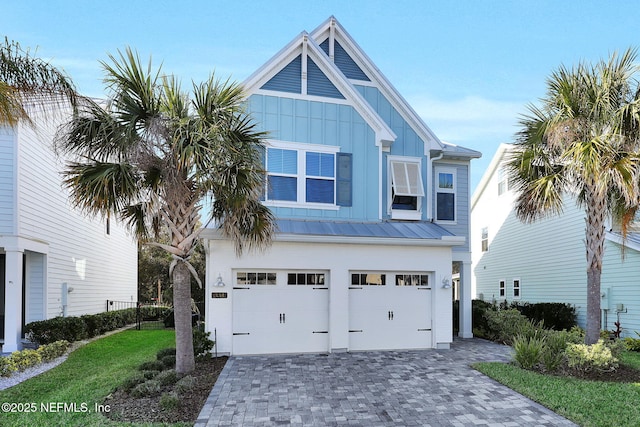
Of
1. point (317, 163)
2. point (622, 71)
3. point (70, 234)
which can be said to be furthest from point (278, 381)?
point (70, 234)

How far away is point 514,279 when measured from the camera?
66.9 feet

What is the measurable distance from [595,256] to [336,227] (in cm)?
616

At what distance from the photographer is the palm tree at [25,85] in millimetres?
7602

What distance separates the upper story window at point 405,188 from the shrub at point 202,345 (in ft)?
21.0

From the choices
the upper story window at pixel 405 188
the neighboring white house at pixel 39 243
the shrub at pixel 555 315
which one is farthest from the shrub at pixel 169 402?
the shrub at pixel 555 315

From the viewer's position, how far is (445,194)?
50.3 feet

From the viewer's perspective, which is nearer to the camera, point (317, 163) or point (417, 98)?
point (317, 163)

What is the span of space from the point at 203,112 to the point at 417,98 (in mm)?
9948

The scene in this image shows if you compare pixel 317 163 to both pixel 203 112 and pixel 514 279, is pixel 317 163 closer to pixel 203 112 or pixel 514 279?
pixel 203 112

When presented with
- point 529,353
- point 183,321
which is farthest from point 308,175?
point 529,353

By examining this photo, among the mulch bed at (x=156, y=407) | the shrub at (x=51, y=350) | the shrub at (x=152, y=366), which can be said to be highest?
the shrub at (x=152, y=366)

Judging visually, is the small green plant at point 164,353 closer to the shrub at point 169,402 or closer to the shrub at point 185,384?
the shrub at point 185,384

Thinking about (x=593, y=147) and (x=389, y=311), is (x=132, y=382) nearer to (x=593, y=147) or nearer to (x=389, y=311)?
(x=389, y=311)

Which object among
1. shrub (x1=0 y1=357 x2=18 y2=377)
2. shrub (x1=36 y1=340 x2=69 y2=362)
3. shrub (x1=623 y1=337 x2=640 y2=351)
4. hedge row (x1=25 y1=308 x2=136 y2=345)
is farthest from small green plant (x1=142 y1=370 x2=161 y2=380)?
shrub (x1=623 y1=337 x2=640 y2=351)
